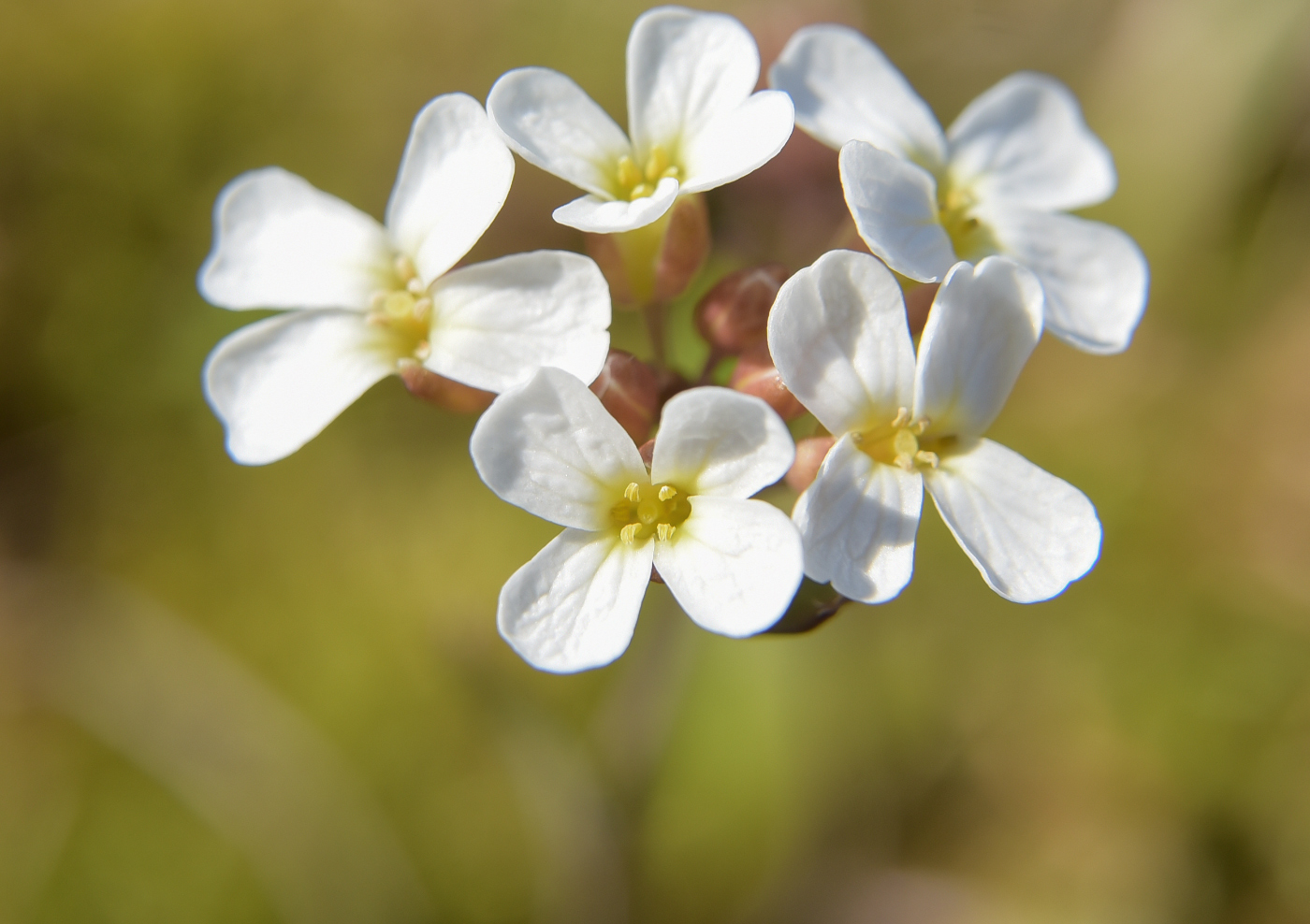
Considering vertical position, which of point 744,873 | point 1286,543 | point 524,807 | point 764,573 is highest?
point 764,573

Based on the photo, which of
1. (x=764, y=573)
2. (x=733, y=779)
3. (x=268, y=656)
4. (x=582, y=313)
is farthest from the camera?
(x=268, y=656)

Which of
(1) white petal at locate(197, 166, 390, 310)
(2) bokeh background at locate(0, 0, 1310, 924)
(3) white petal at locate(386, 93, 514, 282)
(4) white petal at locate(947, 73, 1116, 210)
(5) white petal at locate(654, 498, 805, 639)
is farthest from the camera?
(2) bokeh background at locate(0, 0, 1310, 924)

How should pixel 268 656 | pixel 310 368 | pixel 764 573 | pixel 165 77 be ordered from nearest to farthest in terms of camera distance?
pixel 764 573 < pixel 310 368 < pixel 268 656 < pixel 165 77

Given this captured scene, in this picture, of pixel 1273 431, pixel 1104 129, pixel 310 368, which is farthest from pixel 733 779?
pixel 1104 129

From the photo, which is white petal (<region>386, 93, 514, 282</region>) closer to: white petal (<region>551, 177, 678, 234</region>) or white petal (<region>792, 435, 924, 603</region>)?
white petal (<region>551, 177, 678, 234</region>)

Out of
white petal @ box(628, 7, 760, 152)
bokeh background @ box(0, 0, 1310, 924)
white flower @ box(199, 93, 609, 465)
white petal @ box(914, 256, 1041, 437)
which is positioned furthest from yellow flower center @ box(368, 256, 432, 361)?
bokeh background @ box(0, 0, 1310, 924)

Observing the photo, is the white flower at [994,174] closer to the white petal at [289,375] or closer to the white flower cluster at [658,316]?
the white flower cluster at [658,316]

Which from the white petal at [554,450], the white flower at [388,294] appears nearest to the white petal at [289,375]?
the white flower at [388,294]

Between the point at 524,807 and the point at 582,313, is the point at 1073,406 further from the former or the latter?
the point at 582,313
